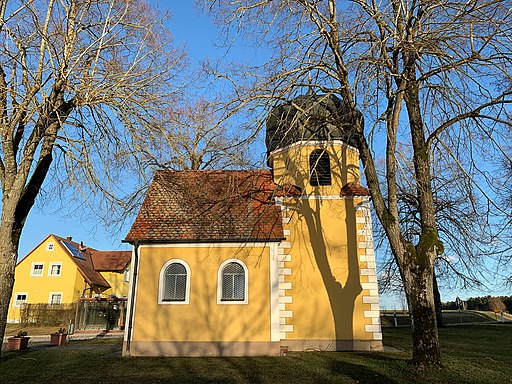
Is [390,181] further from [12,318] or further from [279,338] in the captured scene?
[12,318]

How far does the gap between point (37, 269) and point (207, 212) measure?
99.2 feet

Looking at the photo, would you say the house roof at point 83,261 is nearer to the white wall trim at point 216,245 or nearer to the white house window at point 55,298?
the white house window at point 55,298

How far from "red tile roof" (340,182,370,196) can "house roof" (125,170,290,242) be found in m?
1.90

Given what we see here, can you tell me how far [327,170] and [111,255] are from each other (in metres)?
35.1

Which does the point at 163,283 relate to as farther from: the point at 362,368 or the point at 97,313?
the point at 97,313

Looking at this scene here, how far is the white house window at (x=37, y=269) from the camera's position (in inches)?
1470

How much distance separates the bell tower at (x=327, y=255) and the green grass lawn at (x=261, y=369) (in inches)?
39.0

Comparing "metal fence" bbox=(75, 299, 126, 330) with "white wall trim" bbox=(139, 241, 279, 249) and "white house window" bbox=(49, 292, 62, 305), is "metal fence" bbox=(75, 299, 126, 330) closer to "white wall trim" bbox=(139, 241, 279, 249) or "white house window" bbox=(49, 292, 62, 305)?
"white house window" bbox=(49, 292, 62, 305)

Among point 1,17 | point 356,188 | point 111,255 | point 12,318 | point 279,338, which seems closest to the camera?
point 1,17

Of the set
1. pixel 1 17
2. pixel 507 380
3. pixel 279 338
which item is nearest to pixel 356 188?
pixel 279 338

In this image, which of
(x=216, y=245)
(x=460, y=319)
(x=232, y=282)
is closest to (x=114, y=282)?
(x=216, y=245)

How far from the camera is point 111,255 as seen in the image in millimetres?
43812

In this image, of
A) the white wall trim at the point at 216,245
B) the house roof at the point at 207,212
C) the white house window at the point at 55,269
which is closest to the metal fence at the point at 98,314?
the white house window at the point at 55,269

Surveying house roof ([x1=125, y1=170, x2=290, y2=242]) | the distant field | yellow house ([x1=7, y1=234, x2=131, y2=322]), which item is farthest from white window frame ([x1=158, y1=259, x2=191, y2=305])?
the distant field
